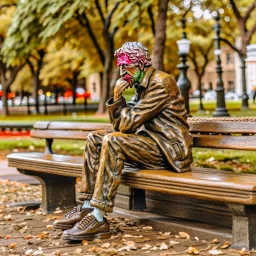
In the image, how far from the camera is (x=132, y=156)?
5488 millimetres

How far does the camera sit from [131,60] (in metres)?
5.66

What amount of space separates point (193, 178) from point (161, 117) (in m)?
0.77

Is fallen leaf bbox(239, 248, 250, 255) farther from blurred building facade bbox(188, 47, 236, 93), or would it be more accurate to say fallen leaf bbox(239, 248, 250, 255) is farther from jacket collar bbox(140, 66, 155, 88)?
blurred building facade bbox(188, 47, 236, 93)

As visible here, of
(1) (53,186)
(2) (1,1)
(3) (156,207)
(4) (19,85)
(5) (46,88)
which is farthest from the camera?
(5) (46,88)

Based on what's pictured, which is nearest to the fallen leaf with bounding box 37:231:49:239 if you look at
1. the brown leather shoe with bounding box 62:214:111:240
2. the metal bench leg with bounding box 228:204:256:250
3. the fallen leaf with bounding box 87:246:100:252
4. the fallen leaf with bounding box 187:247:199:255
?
the brown leather shoe with bounding box 62:214:111:240

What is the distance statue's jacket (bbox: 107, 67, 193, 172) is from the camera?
5516 millimetres

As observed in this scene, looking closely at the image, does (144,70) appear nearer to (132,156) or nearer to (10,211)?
(132,156)

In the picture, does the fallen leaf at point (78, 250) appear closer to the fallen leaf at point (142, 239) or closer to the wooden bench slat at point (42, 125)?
the fallen leaf at point (142, 239)

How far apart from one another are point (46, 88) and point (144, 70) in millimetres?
60315

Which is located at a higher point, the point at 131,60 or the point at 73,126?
the point at 131,60

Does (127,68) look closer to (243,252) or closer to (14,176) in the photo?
(243,252)

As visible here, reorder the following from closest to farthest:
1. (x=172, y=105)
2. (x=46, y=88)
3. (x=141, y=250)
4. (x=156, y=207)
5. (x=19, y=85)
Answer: (x=141, y=250)
(x=172, y=105)
(x=156, y=207)
(x=19, y=85)
(x=46, y=88)

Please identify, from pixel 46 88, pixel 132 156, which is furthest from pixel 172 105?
pixel 46 88

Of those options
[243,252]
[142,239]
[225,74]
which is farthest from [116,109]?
[225,74]
